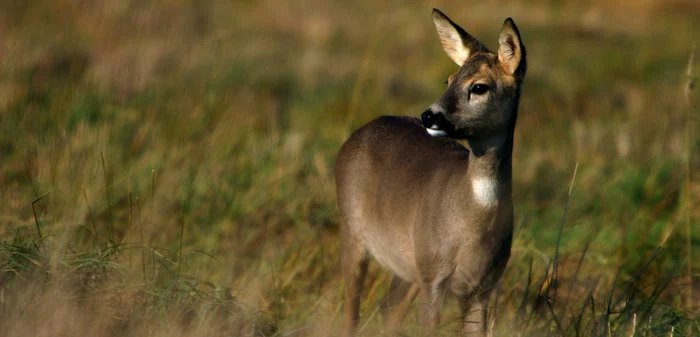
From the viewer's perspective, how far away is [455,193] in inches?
233

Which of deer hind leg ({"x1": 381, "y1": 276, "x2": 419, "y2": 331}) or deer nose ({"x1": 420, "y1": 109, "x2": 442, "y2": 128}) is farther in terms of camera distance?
deer hind leg ({"x1": 381, "y1": 276, "x2": 419, "y2": 331})

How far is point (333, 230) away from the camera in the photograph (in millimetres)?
8211

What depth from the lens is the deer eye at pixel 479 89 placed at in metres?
5.70

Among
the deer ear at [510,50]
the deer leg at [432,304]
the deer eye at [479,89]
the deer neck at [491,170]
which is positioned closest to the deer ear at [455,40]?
the deer ear at [510,50]

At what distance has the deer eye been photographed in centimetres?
570

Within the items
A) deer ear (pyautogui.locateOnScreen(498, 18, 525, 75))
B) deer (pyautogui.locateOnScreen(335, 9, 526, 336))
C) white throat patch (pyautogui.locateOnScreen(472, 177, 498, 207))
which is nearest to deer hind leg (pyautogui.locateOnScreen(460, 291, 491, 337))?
deer (pyautogui.locateOnScreen(335, 9, 526, 336))

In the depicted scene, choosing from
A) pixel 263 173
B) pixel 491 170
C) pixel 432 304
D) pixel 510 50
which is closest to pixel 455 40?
pixel 510 50

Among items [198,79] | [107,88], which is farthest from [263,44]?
[107,88]

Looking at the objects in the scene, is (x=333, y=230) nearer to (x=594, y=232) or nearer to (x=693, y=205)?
(x=594, y=232)

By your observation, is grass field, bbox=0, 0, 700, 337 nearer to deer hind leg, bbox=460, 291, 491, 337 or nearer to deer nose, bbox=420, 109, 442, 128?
deer hind leg, bbox=460, 291, 491, 337

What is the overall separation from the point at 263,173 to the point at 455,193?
9.42 feet

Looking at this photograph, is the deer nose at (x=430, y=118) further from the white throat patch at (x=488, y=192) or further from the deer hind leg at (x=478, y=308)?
the deer hind leg at (x=478, y=308)

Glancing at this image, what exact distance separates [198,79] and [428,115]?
19.0 ft

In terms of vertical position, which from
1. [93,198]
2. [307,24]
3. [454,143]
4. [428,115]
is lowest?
[307,24]
